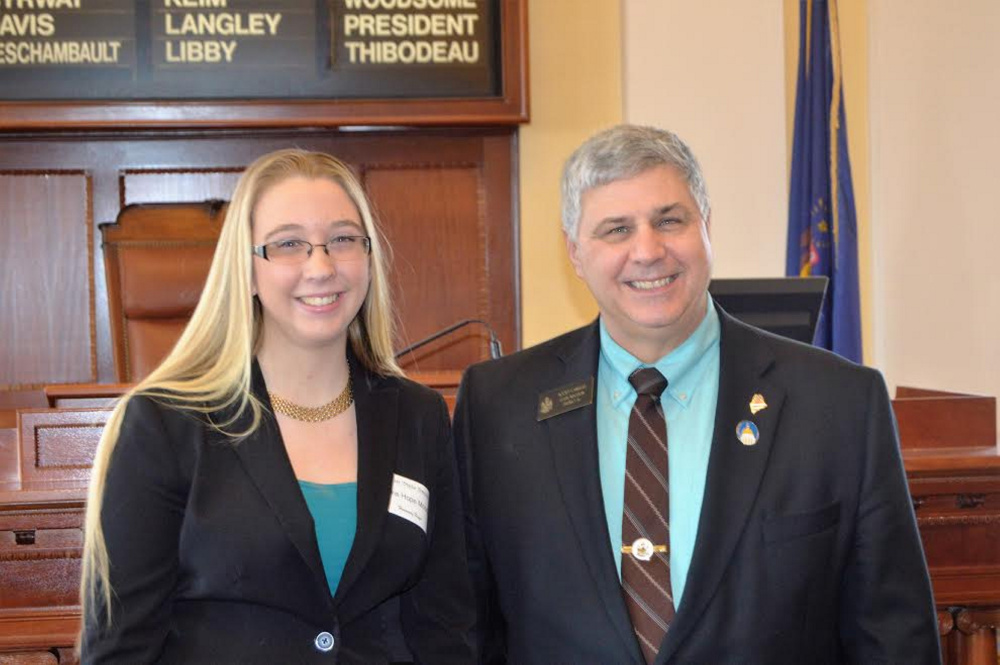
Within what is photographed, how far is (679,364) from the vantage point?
187 centimetres

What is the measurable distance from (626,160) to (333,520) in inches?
29.1

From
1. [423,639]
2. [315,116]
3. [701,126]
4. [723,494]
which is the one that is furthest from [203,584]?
[701,126]

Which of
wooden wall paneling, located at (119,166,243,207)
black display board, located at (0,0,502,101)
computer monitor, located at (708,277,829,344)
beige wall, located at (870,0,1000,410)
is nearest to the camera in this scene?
computer monitor, located at (708,277,829,344)

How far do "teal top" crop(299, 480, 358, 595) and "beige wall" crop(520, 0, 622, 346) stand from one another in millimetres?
3384

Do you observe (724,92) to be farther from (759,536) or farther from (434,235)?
(759,536)

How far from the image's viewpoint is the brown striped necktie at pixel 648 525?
1.73 meters

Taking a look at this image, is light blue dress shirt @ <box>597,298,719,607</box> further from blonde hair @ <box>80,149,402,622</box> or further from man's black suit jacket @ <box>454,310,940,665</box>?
blonde hair @ <box>80,149,402,622</box>

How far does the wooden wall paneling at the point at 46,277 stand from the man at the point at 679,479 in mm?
3687

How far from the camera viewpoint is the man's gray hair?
6.00 feet

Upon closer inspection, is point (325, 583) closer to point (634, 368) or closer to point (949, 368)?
point (634, 368)

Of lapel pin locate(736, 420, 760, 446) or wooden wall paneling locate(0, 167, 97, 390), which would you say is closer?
lapel pin locate(736, 420, 760, 446)

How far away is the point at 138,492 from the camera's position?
1.74 meters

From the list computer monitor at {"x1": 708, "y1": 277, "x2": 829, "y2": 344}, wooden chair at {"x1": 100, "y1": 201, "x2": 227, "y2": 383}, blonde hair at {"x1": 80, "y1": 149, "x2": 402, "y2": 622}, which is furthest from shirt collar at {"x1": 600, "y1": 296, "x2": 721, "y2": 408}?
wooden chair at {"x1": 100, "y1": 201, "x2": 227, "y2": 383}

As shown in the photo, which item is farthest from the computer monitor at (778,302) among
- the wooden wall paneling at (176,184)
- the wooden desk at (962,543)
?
the wooden wall paneling at (176,184)
